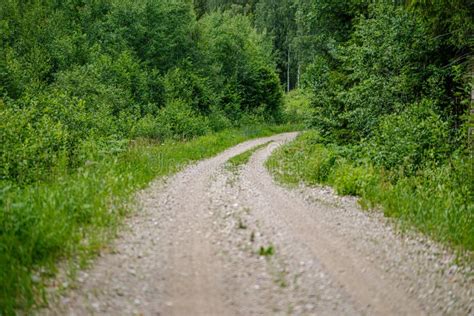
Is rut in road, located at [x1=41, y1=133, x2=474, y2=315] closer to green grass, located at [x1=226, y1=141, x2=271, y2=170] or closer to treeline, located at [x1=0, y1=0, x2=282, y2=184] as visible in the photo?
treeline, located at [x1=0, y1=0, x2=282, y2=184]

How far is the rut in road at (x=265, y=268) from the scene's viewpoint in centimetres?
477

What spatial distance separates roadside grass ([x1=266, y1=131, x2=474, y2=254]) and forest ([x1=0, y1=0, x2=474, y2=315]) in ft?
0.15

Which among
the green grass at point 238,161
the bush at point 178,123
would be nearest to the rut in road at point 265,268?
the green grass at point 238,161

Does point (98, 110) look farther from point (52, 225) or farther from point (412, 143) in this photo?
point (52, 225)

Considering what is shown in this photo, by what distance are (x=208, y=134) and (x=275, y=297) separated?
25202 millimetres

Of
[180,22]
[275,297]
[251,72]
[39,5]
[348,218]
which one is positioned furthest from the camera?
[251,72]

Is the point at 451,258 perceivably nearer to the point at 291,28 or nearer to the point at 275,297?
the point at 275,297

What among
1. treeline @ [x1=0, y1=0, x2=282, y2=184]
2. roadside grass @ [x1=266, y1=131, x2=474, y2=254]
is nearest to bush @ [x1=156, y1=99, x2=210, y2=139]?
treeline @ [x1=0, y1=0, x2=282, y2=184]

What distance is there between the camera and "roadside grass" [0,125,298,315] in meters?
4.77

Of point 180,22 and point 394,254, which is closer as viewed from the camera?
point 394,254

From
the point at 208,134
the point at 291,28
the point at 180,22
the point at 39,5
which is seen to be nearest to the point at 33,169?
the point at 208,134

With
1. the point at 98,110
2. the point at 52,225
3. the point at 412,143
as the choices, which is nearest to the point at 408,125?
the point at 412,143

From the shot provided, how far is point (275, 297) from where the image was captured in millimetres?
4973

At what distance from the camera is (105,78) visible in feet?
88.2
